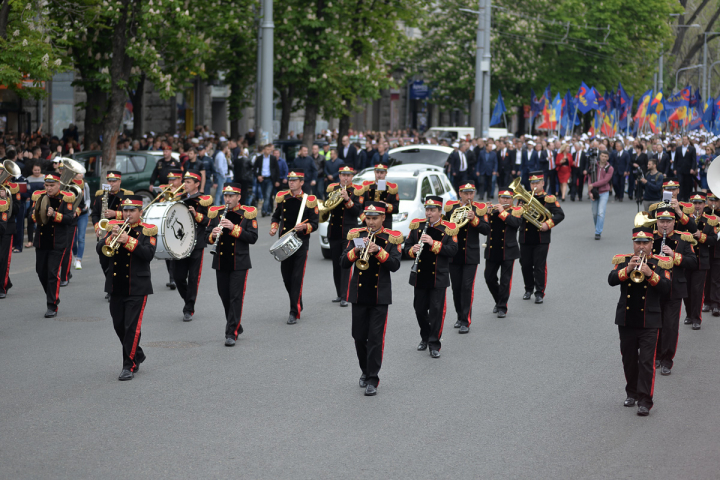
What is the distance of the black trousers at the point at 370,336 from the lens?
8727 millimetres

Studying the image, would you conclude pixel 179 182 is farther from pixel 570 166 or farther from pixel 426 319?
pixel 570 166

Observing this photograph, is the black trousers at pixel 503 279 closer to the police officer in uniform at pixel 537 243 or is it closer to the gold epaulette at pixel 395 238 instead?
the police officer in uniform at pixel 537 243

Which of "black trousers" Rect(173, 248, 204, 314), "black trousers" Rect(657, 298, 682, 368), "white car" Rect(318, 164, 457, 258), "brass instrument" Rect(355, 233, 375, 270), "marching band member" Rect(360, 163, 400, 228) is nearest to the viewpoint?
"brass instrument" Rect(355, 233, 375, 270)

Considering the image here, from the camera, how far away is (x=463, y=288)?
1145 centimetres

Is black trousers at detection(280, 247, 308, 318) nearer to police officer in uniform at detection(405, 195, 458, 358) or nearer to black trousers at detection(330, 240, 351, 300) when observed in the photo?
black trousers at detection(330, 240, 351, 300)

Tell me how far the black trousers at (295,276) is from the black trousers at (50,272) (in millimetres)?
2876

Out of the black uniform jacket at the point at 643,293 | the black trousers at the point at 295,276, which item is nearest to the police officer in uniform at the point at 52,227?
the black trousers at the point at 295,276

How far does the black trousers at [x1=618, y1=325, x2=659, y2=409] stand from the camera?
8.16m

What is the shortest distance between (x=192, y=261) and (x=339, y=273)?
2151mm

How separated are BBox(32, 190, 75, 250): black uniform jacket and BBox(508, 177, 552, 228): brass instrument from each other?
233 inches

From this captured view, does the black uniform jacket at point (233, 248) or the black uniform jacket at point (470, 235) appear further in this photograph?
the black uniform jacket at point (470, 235)

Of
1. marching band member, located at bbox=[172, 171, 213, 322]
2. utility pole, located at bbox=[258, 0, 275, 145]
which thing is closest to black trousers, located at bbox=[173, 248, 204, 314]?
marching band member, located at bbox=[172, 171, 213, 322]

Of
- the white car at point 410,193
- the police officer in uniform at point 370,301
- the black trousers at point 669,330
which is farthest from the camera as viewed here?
the white car at point 410,193

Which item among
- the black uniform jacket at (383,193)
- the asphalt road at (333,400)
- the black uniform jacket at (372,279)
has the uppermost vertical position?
the black uniform jacket at (383,193)
